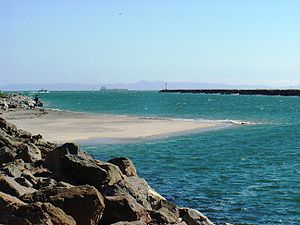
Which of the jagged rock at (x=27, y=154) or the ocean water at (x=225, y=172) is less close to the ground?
the jagged rock at (x=27, y=154)

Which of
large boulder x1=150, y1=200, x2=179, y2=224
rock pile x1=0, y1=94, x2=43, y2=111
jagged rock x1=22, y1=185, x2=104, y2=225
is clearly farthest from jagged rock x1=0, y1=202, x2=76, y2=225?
rock pile x1=0, y1=94, x2=43, y2=111

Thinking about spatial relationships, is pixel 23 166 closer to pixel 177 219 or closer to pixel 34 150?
pixel 34 150

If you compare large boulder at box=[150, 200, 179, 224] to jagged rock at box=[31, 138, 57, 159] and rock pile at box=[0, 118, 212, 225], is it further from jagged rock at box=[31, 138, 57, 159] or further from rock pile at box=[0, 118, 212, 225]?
jagged rock at box=[31, 138, 57, 159]

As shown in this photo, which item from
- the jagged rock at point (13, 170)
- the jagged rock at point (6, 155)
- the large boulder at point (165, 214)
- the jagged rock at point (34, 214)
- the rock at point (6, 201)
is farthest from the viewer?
the jagged rock at point (6, 155)

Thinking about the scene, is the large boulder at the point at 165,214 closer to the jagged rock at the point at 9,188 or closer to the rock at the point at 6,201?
the jagged rock at the point at 9,188

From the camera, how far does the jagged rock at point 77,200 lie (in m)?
9.16

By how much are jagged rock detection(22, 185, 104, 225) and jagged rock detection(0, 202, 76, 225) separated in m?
0.63

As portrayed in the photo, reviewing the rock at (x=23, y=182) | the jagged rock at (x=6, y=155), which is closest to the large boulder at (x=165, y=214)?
the rock at (x=23, y=182)

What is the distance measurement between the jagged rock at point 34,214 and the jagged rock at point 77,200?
2.08 feet

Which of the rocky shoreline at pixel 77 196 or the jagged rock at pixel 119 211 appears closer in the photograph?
the rocky shoreline at pixel 77 196

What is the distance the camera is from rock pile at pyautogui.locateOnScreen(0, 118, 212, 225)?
8406mm

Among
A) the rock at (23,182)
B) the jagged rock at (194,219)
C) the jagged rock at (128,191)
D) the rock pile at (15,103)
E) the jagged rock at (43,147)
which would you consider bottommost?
the rock pile at (15,103)

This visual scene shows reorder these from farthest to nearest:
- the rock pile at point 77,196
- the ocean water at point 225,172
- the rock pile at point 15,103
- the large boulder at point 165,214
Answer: the rock pile at point 15,103, the ocean water at point 225,172, the large boulder at point 165,214, the rock pile at point 77,196

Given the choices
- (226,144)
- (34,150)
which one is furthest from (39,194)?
(226,144)
